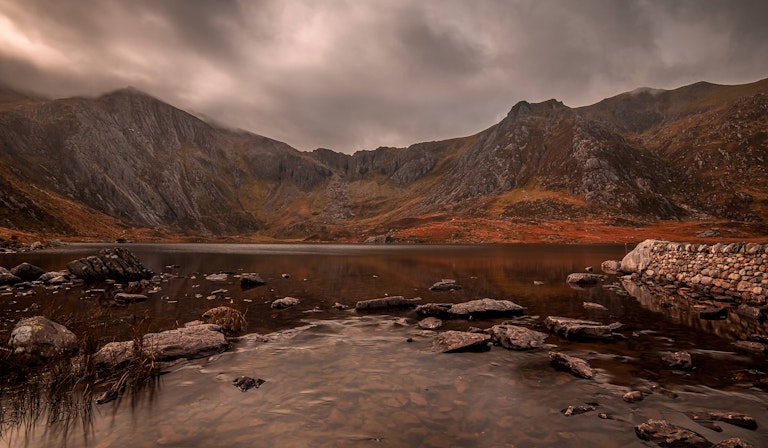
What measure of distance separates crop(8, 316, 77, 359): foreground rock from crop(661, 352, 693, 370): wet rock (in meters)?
24.6

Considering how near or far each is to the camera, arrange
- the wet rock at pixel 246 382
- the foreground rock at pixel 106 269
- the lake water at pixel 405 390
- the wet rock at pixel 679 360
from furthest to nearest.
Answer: the foreground rock at pixel 106 269
the wet rock at pixel 679 360
the wet rock at pixel 246 382
the lake water at pixel 405 390

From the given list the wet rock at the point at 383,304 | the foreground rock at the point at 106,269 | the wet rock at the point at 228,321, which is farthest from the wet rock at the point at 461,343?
the foreground rock at the point at 106,269

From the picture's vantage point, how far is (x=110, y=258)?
145ft

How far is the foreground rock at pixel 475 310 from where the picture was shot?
2539 cm

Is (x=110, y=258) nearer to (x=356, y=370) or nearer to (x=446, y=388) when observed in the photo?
(x=356, y=370)

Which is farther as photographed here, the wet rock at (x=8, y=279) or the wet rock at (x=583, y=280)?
the wet rock at (x=583, y=280)

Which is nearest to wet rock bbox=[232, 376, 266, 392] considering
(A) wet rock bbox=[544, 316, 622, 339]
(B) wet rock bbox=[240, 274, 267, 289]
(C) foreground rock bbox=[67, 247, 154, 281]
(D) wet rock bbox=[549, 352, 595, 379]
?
(D) wet rock bbox=[549, 352, 595, 379]

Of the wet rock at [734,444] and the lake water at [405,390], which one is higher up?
the wet rock at [734,444]

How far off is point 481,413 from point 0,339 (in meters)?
18.5

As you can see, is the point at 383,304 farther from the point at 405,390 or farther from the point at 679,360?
the point at 679,360

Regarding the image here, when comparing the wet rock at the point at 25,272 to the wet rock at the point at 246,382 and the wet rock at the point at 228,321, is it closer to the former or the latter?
the wet rock at the point at 228,321

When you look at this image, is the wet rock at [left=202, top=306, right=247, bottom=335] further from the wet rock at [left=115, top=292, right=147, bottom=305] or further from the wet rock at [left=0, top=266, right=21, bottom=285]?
the wet rock at [left=0, top=266, right=21, bottom=285]

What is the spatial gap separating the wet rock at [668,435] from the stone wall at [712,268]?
84.7ft

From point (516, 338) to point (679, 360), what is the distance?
6.55 metres
